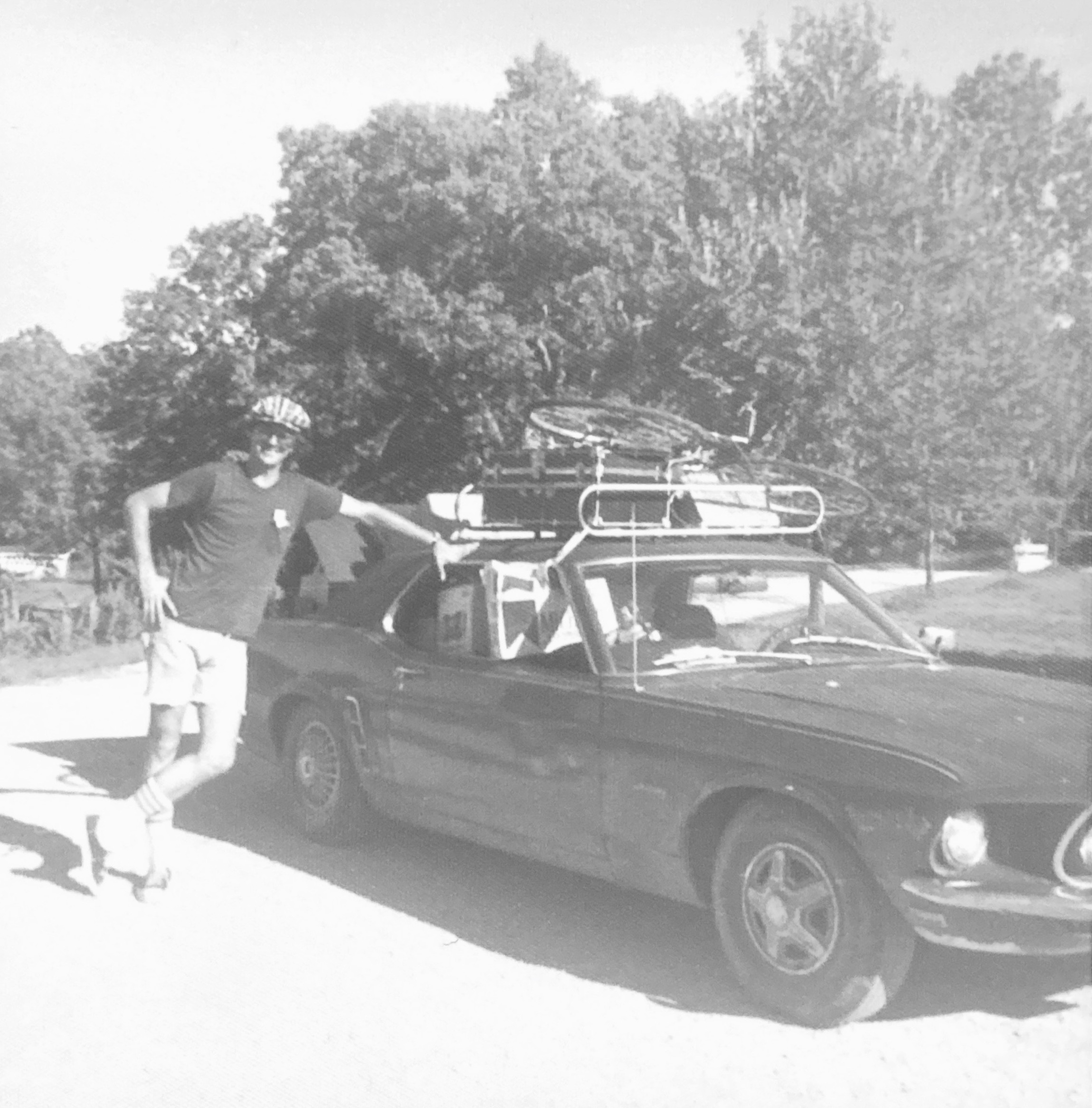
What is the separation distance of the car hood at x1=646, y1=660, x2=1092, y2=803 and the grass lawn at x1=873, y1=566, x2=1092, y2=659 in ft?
21.6

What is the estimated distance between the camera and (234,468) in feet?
17.4

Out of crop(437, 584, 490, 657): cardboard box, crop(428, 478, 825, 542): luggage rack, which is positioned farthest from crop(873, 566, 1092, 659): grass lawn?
crop(437, 584, 490, 657): cardboard box

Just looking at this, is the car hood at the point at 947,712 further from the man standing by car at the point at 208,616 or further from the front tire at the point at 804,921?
the man standing by car at the point at 208,616

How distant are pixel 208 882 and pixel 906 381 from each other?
6.07 m

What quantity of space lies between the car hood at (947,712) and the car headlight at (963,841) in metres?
0.09

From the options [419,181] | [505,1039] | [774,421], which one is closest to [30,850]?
[505,1039]

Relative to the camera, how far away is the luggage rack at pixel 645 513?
4.95 m

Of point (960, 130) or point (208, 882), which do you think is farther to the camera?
point (960, 130)

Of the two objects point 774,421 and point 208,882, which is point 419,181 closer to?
point 774,421

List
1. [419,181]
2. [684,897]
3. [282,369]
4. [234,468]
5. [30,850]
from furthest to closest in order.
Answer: [282,369]
[419,181]
[30,850]
[234,468]
[684,897]

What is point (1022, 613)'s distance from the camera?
11.8 meters

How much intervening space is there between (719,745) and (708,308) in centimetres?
626

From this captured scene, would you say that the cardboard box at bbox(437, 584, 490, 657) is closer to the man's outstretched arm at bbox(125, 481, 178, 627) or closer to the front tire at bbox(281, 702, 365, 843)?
the front tire at bbox(281, 702, 365, 843)

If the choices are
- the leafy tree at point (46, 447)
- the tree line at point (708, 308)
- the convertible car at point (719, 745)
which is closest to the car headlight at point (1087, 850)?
the convertible car at point (719, 745)
